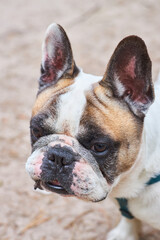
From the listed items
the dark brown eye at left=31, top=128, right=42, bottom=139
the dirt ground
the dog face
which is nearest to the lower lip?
the dog face

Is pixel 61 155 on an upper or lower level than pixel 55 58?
lower

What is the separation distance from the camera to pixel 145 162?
241cm

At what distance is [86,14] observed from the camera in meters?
6.15

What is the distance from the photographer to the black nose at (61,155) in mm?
2264

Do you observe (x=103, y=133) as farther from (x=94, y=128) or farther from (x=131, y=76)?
(x=131, y=76)

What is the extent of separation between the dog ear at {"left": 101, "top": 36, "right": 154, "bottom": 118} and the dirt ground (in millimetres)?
1228

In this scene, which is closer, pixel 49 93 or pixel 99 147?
pixel 99 147

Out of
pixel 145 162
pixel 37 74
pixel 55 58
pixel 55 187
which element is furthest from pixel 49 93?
pixel 37 74

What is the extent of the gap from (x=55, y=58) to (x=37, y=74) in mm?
2425

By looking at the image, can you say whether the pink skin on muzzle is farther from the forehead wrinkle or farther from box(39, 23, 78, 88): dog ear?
box(39, 23, 78, 88): dog ear

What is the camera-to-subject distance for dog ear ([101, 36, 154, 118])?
225cm

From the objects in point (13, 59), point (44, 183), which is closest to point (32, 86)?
point (13, 59)

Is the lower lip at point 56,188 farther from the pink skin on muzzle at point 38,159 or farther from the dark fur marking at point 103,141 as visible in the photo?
the dark fur marking at point 103,141

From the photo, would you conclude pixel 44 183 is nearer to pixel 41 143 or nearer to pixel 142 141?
pixel 41 143
